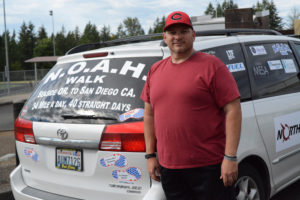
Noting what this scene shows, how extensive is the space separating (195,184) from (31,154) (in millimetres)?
1459

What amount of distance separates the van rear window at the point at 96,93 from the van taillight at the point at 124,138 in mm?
55

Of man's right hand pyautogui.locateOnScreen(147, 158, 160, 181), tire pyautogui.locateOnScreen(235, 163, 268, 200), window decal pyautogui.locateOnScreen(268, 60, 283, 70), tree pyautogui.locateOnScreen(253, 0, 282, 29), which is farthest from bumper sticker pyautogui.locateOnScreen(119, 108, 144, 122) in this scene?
tree pyautogui.locateOnScreen(253, 0, 282, 29)

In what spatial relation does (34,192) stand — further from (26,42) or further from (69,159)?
(26,42)

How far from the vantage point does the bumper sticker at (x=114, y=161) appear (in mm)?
2367

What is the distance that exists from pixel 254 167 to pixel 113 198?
1.21m

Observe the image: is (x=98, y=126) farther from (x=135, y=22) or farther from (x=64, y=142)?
(x=135, y=22)

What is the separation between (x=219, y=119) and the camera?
6.96 feet

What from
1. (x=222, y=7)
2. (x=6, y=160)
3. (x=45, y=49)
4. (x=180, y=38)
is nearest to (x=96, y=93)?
(x=180, y=38)

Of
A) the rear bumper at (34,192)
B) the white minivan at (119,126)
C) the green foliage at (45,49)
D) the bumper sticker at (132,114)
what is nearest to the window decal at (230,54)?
the white minivan at (119,126)

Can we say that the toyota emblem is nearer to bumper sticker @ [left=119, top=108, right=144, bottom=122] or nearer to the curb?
bumper sticker @ [left=119, top=108, right=144, bottom=122]

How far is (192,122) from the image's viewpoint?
81.8 inches

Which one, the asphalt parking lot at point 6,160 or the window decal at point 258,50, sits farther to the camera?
the asphalt parking lot at point 6,160

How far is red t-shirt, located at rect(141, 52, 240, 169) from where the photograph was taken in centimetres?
205

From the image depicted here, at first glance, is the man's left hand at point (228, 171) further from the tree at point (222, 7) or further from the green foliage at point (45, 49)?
the tree at point (222, 7)
